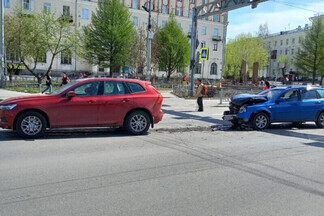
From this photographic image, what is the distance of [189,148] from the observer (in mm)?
7422

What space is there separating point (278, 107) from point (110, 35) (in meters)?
29.8

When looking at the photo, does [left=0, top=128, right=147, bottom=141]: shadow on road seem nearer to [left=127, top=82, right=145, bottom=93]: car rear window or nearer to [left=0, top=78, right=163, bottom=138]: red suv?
[left=0, top=78, right=163, bottom=138]: red suv

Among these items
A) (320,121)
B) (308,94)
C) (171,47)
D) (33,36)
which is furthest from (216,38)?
(320,121)

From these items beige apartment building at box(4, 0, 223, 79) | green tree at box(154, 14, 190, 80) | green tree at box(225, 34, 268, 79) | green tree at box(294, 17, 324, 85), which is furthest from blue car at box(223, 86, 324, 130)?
green tree at box(225, 34, 268, 79)

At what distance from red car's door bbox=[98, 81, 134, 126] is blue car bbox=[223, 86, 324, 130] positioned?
3920mm

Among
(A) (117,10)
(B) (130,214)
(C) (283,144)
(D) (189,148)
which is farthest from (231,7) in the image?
(A) (117,10)

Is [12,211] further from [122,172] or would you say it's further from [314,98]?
[314,98]

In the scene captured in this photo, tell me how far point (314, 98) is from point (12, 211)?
1082 centimetres

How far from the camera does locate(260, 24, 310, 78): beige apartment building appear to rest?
84438mm

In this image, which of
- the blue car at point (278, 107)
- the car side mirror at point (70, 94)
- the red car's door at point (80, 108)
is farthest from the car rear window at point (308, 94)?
the car side mirror at point (70, 94)

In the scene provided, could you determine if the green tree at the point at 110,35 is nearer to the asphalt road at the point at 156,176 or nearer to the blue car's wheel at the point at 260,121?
the blue car's wheel at the point at 260,121

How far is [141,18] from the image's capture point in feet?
188

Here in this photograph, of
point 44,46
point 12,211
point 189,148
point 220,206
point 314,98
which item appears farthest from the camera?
point 44,46

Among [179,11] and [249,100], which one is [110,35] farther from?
[249,100]
